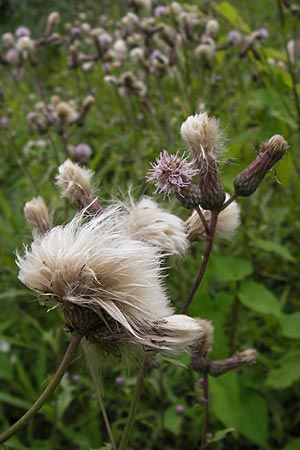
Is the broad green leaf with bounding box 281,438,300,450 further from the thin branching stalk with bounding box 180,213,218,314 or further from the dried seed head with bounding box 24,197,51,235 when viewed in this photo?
the dried seed head with bounding box 24,197,51,235

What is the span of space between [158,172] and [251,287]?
1.37 metres

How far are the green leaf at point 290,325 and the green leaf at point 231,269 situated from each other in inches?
10.2

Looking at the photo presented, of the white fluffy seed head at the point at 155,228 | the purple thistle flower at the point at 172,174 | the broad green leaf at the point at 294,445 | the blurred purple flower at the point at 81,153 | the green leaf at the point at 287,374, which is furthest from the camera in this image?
the blurred purple flower at the point at 81,153

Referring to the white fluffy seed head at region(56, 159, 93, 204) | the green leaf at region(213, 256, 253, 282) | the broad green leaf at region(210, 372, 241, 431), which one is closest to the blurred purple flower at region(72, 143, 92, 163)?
the green leaf at region(213, 256, 253, 282)

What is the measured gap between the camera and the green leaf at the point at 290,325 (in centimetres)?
240

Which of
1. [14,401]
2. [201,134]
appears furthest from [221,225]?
[14,401]

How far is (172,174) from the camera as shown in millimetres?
1429

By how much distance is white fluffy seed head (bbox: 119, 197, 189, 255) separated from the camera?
1546 millimetres

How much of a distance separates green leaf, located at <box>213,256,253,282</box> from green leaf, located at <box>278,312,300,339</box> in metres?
0.26

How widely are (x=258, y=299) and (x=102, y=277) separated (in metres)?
1.52

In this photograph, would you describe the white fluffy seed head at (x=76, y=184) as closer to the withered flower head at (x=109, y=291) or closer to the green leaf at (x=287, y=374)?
the withered flower head at (x=109, y=291)

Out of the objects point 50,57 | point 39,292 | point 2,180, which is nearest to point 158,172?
point 39,292

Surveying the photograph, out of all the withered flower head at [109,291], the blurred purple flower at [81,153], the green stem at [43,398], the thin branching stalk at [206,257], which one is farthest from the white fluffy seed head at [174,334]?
the blurred purple flower at [81,153]

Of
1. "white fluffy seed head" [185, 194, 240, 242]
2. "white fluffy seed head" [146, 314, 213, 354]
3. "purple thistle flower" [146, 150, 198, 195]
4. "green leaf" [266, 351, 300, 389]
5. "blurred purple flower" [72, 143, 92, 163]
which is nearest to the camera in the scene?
"white fluffy seed head" [146, 314, 213, 354]
